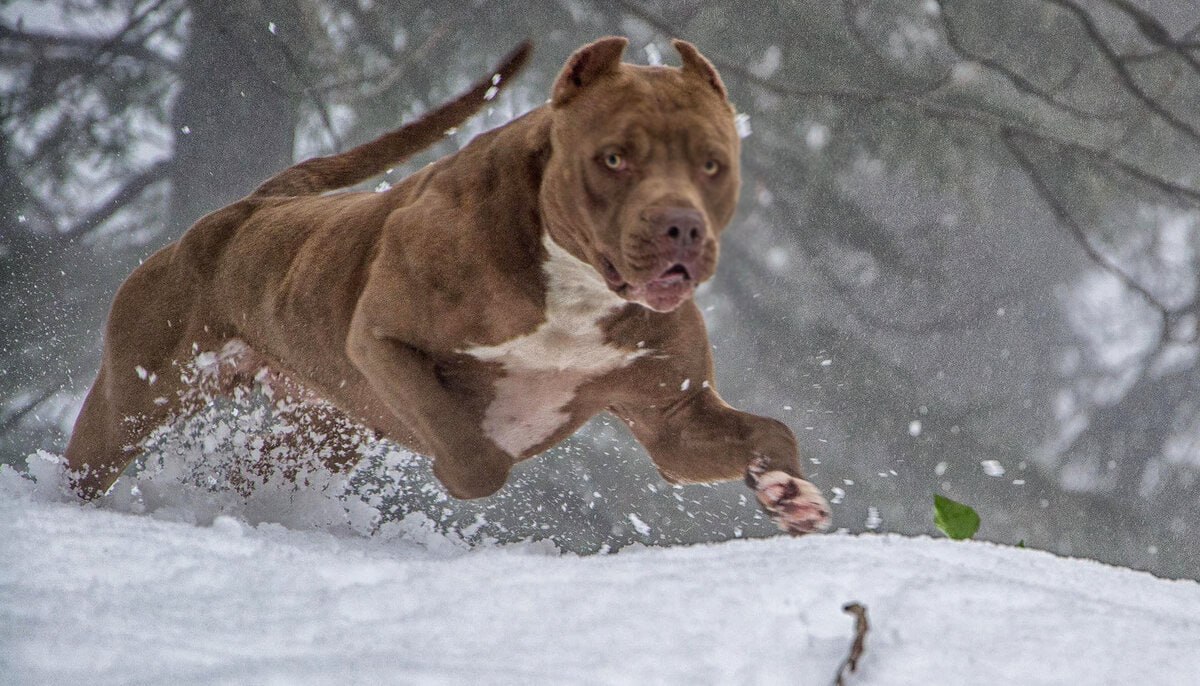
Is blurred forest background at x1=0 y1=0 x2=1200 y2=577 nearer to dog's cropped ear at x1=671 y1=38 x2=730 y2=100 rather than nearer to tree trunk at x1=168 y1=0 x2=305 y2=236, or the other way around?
tree trunk at x1=168 y1=0 x2=305 y2=236

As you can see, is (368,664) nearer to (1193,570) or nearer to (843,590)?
(843,590)

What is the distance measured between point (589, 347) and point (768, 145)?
13.2ft

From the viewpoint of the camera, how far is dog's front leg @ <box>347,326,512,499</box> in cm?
260

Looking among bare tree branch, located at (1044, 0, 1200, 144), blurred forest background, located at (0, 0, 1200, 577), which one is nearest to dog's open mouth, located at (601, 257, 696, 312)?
blurred forest background, located at (0, 0, 1200, 577)

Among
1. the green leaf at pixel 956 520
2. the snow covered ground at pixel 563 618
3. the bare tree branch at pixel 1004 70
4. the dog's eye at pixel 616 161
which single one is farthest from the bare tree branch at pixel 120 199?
the green leaf at pixel 956 520

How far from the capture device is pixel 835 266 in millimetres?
6699

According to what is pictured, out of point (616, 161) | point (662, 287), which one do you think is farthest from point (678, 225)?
point (616, 161)

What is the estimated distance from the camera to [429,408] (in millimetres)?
2600

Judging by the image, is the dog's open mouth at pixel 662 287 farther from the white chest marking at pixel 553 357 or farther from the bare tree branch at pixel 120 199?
the bare tree branch at pixel 120 199

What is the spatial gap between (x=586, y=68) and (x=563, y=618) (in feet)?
4.73

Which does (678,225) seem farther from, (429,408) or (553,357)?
(429,408)

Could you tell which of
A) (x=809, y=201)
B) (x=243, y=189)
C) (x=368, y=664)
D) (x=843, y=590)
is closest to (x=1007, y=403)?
(x=809, y=201)

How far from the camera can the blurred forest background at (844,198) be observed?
6.13 metres

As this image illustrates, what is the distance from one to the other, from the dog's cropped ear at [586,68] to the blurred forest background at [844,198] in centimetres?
350
